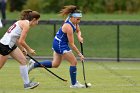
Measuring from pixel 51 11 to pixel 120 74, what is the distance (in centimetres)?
1919

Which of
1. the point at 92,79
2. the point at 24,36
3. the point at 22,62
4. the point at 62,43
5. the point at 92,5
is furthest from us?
the point at 92,5

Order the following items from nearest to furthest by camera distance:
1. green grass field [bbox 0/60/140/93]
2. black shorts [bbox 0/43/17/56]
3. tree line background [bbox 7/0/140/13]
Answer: green grass field [bbox 0/60/140/93] < black shorts [bbox 0/43/17/56] < tree line background [bbox 7/0/140/13]

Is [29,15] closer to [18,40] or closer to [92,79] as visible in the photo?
[18,40]

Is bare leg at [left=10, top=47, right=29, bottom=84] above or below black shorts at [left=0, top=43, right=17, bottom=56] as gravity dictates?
below

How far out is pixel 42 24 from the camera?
26.3 meters

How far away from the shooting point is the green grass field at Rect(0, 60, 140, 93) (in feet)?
50.7

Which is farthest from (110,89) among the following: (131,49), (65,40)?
(131,49)

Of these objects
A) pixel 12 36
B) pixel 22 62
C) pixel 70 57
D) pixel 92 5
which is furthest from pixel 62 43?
pixel 92 5

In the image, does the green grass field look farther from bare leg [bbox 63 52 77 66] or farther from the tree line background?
the tree line background

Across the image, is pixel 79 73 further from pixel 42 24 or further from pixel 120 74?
pixel 42 24

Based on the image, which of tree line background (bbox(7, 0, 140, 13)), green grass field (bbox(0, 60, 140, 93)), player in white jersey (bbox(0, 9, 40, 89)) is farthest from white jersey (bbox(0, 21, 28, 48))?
tree line background (bbox(7, 0, 140, 13))

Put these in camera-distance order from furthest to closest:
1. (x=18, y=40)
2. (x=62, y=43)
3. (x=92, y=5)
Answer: (x=92, y=5) → (x=62, y=43) → (x=18, y=40)

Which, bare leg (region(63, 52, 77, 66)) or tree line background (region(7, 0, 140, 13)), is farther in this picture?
tree line background (region(7, 0, 140, 13))

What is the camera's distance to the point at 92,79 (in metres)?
18.4
